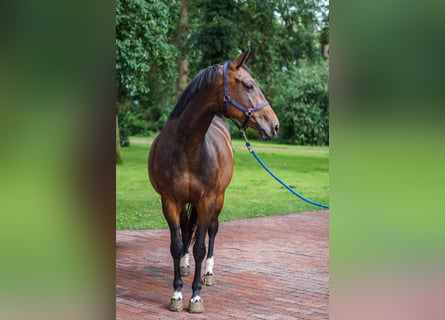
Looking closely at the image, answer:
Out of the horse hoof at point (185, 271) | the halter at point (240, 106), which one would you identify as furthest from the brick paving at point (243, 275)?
the halter at point (240, 106)

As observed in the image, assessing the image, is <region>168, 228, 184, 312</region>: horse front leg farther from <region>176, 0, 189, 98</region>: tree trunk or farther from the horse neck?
<region>176, 0, 189, 98</region>: tree trunk

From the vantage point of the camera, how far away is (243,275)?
561cm

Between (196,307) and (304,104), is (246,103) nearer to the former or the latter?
(196,307)

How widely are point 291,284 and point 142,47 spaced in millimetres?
5390

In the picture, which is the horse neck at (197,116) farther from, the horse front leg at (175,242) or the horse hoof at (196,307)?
the horse hoof at (196,307)

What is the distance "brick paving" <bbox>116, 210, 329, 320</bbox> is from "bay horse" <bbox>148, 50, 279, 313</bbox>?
0.37 metres

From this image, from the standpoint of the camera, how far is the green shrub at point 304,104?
2194cm

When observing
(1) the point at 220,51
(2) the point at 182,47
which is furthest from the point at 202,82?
(2) the point at 182,47

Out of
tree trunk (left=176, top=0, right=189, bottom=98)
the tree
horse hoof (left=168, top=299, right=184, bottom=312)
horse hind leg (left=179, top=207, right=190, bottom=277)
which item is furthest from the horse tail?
tree trunk (left=176, top=0, right=189, bottom=98)

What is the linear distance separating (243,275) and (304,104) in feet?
56.0
